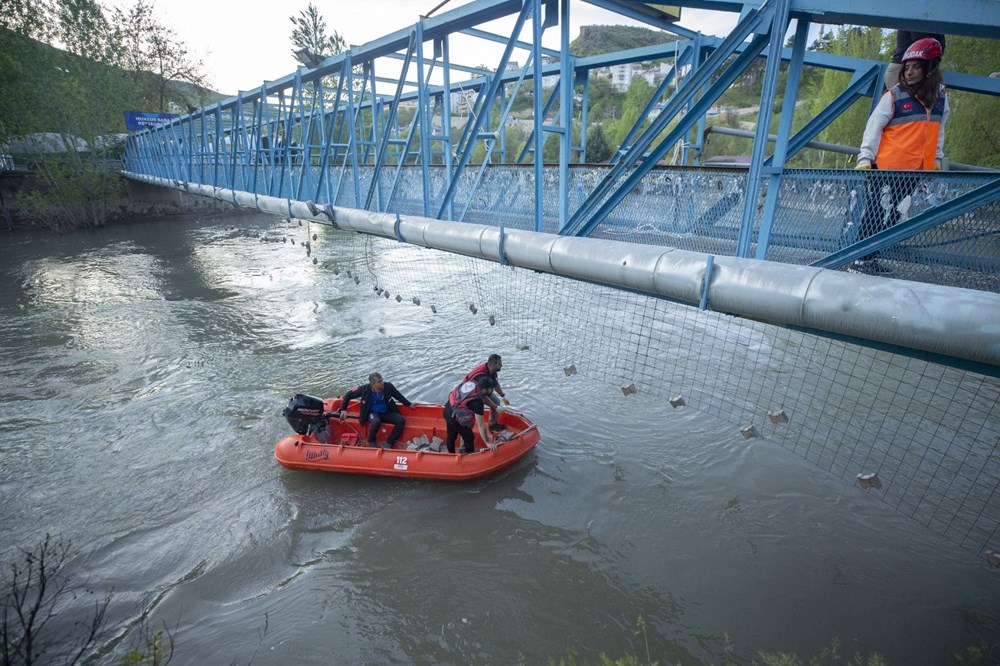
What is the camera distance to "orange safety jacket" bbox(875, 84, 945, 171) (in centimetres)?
368

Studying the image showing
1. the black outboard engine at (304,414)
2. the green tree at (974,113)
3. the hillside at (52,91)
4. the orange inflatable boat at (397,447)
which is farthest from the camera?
the hillside at (52,91)

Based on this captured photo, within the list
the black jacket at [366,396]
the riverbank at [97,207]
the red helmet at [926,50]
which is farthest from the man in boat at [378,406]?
the riverbank at [97,207]

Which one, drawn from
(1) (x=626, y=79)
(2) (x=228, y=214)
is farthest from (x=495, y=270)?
(1) (x=626, y=79)

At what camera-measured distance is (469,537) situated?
630 cm

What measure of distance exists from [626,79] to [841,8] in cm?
11509

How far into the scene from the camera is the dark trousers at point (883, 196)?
331 centimetres

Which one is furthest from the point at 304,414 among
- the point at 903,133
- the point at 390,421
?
the point at 903,133

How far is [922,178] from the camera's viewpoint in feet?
10.5

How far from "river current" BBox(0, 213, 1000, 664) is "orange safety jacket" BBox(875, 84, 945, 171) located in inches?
171

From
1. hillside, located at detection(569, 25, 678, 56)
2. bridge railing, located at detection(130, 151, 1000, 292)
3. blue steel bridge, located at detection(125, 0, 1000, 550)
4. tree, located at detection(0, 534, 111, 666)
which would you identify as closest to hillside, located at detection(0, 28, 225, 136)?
blue steel bridge, located at detection(125, 0, 1000, 550)

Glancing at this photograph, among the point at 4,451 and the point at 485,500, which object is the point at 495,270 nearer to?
the point at 485,500

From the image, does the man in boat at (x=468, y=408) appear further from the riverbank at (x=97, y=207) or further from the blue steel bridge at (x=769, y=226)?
the riverbank at (x=97, y=207)

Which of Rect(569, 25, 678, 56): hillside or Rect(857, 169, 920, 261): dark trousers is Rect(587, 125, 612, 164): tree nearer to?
Rect(857, 169, 920, 261): dark trousers

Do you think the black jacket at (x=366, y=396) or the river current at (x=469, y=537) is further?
the black jacket at (x=366, y=396)
